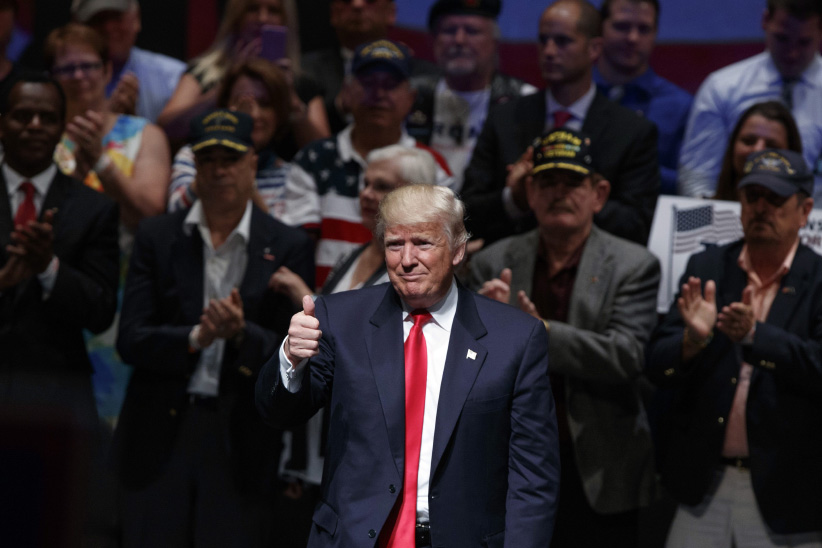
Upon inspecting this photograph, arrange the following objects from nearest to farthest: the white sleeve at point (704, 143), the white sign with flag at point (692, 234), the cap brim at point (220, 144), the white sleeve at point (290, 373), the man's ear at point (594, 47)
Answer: the white sleeve at point (290, 373), the cap brim at point (220, 144), the white sign with flag at point (692, 234), the man's ear at point (594, 47), the white sleeve at point (704, 143)

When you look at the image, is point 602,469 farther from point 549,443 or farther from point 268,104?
point 268,104

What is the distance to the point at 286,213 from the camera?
4.46m

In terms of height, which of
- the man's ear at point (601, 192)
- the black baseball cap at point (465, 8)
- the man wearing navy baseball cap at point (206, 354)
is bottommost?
the man wearing navy baseball cap at point (206, 354)

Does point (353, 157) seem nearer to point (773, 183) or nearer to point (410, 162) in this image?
point (410, 162)

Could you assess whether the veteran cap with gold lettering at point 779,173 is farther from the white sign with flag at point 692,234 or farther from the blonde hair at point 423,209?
the blonde hair at point 423,209

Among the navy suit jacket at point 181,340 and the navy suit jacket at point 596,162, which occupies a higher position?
the navy suit jacket at point 596,162

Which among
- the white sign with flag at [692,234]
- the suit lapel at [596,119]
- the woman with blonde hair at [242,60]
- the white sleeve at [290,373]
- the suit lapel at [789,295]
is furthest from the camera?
the woman with blonde hair at [242,60]

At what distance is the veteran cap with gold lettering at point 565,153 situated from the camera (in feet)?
12.8

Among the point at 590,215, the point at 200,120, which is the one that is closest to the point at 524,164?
the point at 590,215

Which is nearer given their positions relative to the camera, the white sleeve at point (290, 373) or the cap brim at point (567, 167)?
the white sleeve at point (290, 373)

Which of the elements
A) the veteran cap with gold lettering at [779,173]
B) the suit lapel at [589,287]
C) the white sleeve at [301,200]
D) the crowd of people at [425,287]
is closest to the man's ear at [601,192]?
the crowd of people at [425,287]

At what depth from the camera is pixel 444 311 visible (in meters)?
2.73

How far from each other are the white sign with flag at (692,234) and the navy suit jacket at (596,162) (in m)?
0.10

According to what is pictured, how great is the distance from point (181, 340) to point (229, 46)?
1.93 metres
